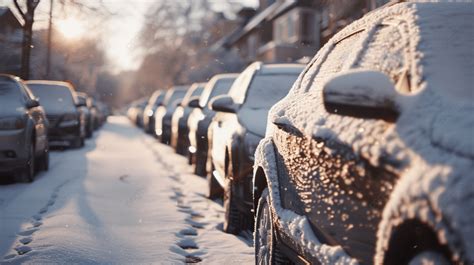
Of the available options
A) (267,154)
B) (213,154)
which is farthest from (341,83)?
(213,154)

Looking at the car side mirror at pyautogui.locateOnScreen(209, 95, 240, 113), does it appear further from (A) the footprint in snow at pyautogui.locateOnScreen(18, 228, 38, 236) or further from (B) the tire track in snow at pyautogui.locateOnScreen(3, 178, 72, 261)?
(A) the footprint in snow at pyautogui.locateOnScreen(18, 228, 38, 236)

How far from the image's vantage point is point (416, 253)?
248 cm

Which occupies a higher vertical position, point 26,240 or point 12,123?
point 12,123

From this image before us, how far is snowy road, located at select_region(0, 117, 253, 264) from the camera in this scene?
19.7 feet

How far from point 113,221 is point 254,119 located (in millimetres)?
1729

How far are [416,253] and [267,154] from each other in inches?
94.9

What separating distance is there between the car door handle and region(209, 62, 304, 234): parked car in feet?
7.28

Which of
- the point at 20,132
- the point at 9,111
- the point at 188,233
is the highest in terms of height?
the point at 9,111

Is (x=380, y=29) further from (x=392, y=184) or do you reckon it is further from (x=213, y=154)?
(x=213, y=154)

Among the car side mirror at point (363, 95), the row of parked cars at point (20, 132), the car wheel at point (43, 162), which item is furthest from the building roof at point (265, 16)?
the car side mirror at point (363, 95)

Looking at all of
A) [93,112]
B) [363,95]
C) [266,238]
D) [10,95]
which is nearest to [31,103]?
[10,95]

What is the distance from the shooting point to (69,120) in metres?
18.5

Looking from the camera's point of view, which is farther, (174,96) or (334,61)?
(174,96)

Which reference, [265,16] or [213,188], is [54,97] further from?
[265,16]
